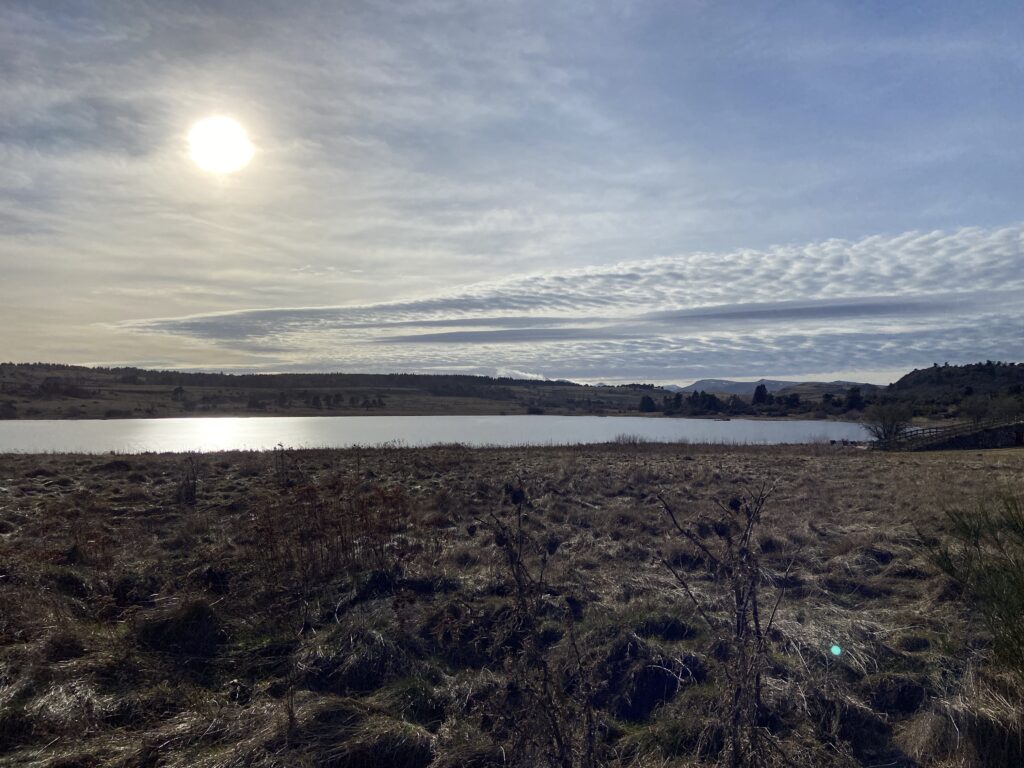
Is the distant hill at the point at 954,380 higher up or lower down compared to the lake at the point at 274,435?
higher up

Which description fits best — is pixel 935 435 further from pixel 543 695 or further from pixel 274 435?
pixel 543 695

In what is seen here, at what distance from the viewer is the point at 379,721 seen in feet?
19.5

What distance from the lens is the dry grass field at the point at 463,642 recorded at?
5574 millimetres

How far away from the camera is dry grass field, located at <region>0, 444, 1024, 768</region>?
557 cm

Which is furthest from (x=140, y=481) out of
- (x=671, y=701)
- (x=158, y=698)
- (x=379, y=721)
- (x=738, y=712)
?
(x=738, y=712)

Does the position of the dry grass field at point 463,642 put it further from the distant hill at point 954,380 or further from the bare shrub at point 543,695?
the distant hill at point 954,380

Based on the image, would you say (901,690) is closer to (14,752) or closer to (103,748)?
(103,748)

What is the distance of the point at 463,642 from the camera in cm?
751

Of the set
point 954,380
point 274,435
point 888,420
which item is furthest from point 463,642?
point 954,380

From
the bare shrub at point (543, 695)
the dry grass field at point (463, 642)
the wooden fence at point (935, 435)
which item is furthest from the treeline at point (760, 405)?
the bare shrub at point (543, 695)

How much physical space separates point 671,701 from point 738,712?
1.57 metres

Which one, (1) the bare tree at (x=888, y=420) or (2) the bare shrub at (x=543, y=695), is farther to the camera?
(1) the bare tree at (x=888, y=420)

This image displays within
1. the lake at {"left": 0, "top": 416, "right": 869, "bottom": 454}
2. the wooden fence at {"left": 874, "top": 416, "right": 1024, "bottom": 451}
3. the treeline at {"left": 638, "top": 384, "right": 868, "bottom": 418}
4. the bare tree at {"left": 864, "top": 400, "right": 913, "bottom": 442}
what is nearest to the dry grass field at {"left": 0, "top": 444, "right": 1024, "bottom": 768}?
the lake at {"left": 0, "top": 416, "right": 869, "bottom": 454}

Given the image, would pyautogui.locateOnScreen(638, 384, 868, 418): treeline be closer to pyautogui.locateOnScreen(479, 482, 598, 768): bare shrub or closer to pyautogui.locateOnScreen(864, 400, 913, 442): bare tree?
pyautogui.locateOnScreen(864, 400, 913, 442): bare tree
